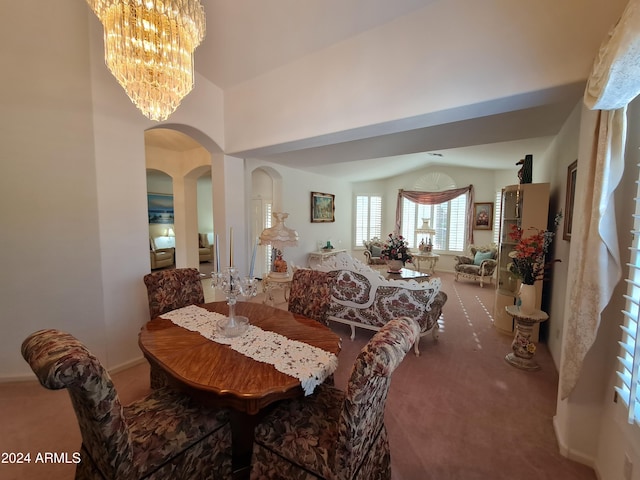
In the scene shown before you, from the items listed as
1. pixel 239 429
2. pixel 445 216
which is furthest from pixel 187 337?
pixel 445 216

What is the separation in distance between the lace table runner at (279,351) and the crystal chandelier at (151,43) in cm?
159

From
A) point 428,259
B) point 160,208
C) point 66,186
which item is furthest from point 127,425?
point 160,208

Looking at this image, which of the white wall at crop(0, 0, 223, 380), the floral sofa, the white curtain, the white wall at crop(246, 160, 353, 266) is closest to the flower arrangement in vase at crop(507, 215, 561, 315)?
the floral sofa

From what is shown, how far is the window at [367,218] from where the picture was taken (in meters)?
8.56

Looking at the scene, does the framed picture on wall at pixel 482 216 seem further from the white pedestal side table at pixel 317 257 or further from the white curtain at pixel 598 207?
the white curtain at pixel 598 207

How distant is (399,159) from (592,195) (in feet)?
17.2

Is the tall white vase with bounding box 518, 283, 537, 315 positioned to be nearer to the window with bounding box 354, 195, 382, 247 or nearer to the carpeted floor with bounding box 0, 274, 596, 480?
the carpeted floor with bounding box 0, 274, 596, 480

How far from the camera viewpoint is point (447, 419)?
2.05m

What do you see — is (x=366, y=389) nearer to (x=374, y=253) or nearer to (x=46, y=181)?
(x=46, y=181)

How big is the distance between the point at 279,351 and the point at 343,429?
55 centimetres

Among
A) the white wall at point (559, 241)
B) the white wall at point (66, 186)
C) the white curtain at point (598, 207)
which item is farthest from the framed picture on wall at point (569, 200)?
the white wall at point (66, 186)

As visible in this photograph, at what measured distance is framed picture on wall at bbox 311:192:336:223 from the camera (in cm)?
669

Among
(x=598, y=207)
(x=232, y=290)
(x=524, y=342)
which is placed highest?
(x=598, y=207)

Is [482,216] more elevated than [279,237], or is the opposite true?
[482,216]
